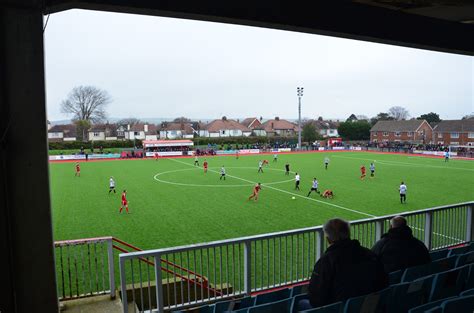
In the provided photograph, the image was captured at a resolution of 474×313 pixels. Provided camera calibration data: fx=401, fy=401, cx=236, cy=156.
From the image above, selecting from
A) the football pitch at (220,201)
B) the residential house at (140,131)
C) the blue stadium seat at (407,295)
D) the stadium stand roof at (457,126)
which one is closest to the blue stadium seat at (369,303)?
the blue stadium seat at (407,295)

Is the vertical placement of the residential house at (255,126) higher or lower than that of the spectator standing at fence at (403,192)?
higher

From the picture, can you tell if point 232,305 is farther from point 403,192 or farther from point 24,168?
point 403,192

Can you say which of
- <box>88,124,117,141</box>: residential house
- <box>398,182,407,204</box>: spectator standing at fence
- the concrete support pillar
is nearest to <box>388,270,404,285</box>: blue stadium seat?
the concrete support pillar

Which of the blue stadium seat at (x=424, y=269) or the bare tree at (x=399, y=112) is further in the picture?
the bare tree at (x=399, y=112)

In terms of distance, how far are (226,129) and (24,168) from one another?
98561 mm

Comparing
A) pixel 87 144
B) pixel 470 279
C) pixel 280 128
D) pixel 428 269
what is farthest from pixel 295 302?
pixel 280 128

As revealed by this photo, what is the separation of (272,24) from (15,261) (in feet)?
13.6

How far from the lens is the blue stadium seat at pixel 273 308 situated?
3.54m

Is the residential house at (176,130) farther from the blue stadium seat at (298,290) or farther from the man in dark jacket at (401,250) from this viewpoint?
the man in dark jacket at (401,250)

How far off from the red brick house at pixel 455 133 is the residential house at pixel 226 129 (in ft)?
145

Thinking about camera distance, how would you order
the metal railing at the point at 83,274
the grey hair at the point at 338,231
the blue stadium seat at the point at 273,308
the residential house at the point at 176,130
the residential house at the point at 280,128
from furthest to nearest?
the residential house at the point at 280,128, the residential house at the point at 176,130, the metal railing at the point at 83,274, the grey hair at the point at 338,231, the blue stadium seat at the point at 273,308

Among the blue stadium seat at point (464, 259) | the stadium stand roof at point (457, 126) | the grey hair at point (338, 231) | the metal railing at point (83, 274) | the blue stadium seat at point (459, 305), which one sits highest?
the stadium stand roof at point (457, 126)

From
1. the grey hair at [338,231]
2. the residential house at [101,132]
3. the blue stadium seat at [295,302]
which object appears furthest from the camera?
the residential house at [101,132]

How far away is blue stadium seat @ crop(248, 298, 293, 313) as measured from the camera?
11.6 ft
